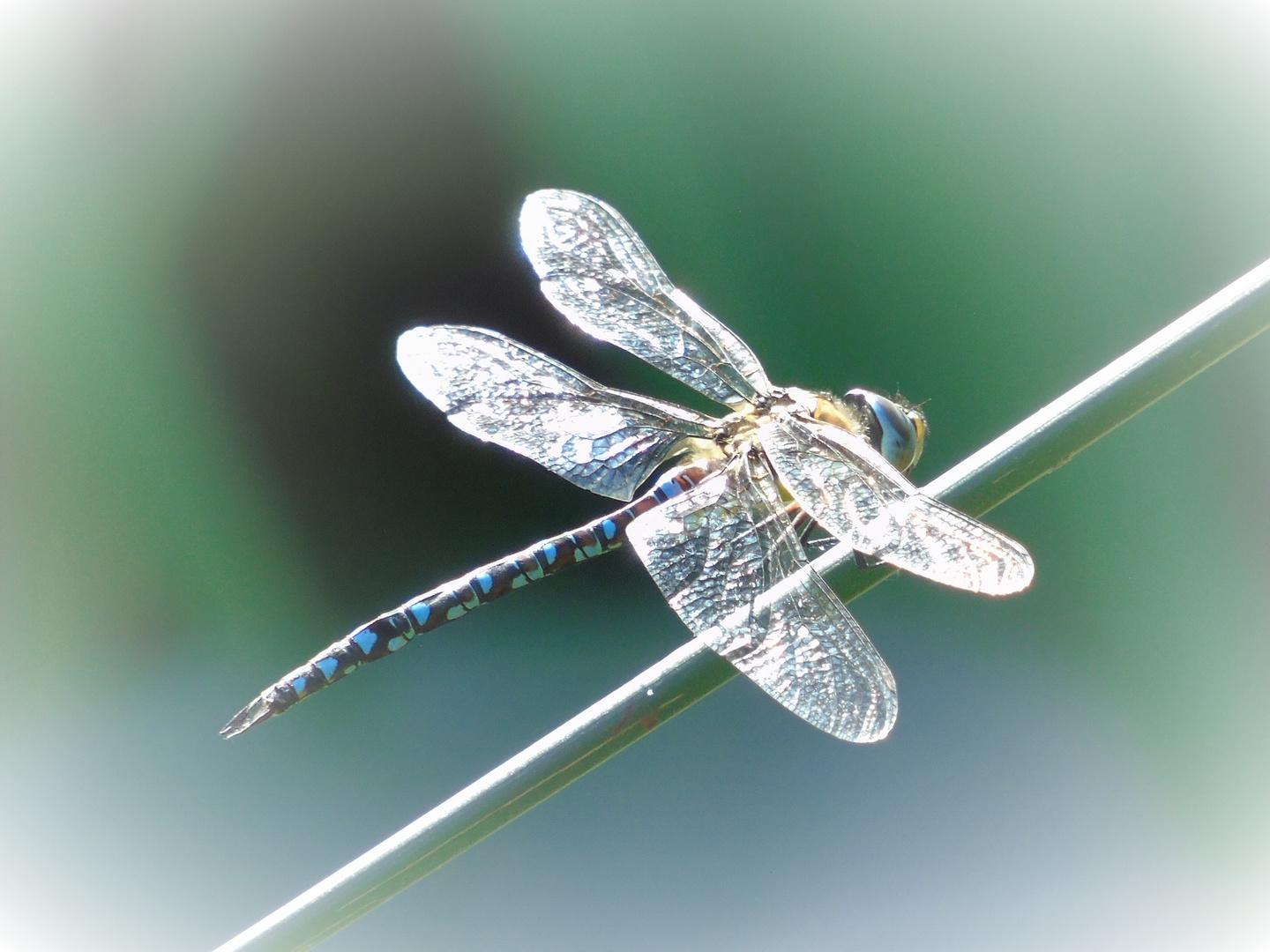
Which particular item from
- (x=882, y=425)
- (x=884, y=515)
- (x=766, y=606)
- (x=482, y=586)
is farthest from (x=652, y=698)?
(x=882, y=425)

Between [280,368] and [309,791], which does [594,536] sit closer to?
[280,368]

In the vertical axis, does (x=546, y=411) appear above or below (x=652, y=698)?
above

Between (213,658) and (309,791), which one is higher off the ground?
(213,658)

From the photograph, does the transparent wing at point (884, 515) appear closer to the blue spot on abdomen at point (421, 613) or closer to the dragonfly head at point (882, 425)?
the dragonfly head at point (882, 425)

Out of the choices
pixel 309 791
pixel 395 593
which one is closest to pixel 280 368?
pixel 395 593

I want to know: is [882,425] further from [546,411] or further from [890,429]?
[546,411]

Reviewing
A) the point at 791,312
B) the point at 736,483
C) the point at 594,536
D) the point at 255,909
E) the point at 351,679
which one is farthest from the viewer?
the point at 351,679

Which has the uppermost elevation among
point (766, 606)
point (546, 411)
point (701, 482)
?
point (546, 411)
